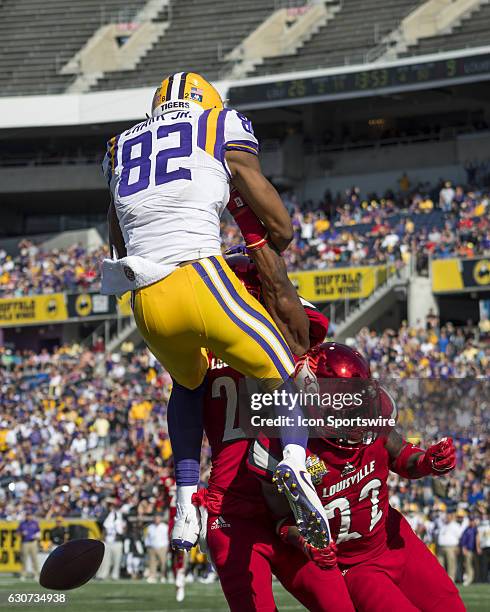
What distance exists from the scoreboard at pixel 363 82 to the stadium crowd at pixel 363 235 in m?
2.33

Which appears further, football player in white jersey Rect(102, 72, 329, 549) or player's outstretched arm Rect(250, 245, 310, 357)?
player's outstretched arm Rect(250, 245, 310, 357)

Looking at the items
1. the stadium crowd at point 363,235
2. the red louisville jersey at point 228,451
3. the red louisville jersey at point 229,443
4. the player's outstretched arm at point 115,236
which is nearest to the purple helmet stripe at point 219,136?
the player's outstretched arm at point 115,236

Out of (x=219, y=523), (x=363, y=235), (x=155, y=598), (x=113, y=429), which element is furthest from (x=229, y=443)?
(x=363, y=235)

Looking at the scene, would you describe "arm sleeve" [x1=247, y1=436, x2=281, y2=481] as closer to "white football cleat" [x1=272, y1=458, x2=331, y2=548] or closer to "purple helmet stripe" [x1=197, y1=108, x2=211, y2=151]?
"white football cleat" [x1=272, y1=458, x2=331, y2=548]

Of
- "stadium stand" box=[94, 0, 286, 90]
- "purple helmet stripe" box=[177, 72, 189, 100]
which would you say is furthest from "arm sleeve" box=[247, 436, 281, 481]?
"stadium stand" box=[94, 0, 286, 90]

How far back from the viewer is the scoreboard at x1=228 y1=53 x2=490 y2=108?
93.7 ft

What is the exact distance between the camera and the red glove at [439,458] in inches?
191

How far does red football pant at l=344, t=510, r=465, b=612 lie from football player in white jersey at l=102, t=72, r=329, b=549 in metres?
0.59

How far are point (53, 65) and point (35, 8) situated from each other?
284 centimetres

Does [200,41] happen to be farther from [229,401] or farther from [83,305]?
[229,401]

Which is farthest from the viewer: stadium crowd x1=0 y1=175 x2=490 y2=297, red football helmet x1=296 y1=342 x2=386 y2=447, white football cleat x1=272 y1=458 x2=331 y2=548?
stadium crowd x1=0 y1=175 x2=490 y2=297

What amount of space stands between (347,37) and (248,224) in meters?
28.3

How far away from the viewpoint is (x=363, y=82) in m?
29.9

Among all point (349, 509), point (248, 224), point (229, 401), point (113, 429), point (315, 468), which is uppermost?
point (113, 429)
